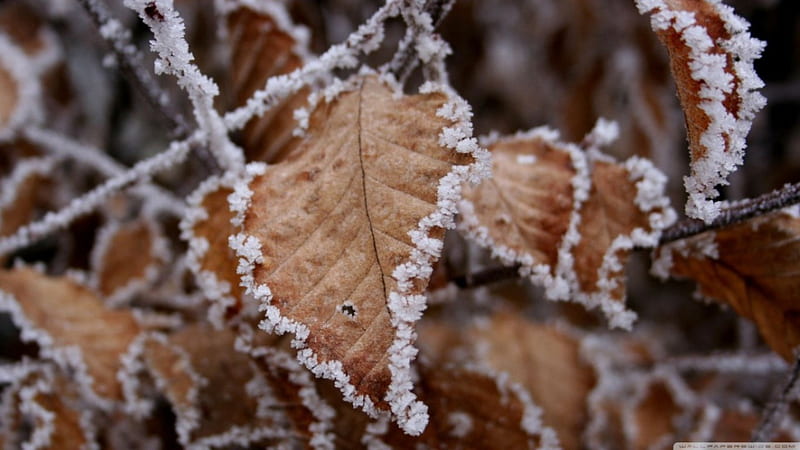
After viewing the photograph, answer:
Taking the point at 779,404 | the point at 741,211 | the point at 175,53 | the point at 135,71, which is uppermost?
the point at 135,71

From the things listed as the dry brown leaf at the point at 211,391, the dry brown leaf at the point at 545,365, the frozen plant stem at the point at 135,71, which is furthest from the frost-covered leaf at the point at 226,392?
the dry brown leaf at the point at 545,365

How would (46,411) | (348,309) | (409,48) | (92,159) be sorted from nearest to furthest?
1. (348,309)
2. (409,48)
3. (46,411)
4. (92,159)

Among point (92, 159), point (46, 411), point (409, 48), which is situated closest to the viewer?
point (409, 48)

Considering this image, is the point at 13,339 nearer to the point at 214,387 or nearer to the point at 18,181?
the point at 18,181

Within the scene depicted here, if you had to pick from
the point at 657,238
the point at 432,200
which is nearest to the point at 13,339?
the point at 432,200

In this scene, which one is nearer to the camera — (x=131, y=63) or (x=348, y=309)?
(x=348, y=309)

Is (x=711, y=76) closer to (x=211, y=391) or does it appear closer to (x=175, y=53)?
(x=175, y=53)

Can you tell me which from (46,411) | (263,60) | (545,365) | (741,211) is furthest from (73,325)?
(741,211)

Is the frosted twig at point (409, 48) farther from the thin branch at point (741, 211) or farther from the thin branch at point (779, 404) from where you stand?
the thin branch at point (779, 404)
